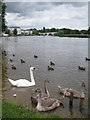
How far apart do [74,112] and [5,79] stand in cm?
620

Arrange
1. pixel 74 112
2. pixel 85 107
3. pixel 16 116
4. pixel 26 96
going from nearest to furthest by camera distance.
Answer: pixel 16 116 → pixel 74 112 → pixel 85 107 → pixel 26 96

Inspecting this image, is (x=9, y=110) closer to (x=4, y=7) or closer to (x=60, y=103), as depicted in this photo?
(x=60, y=103)

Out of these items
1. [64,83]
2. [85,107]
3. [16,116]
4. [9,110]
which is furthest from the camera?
[64,83]

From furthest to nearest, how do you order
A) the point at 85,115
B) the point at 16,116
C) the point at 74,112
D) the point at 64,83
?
the point at 64,83 → the point at 74,112 → the point at 85,115 → the point at 16,116

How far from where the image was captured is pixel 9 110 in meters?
6.14

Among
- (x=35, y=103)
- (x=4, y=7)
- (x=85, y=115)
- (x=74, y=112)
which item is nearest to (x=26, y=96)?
(x=35, y=103)

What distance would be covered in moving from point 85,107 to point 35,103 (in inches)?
89.8

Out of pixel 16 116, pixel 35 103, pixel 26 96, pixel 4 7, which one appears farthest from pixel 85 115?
pixel 4 7

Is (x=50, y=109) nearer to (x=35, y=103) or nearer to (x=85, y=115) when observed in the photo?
(x=35, y=103)

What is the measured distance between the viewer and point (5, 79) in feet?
39.9

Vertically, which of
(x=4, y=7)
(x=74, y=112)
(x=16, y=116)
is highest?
(x=4, y=7)

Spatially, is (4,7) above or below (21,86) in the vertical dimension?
above

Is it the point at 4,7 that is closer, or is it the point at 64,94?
the point at 64,94

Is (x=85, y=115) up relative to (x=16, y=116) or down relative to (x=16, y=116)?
down
